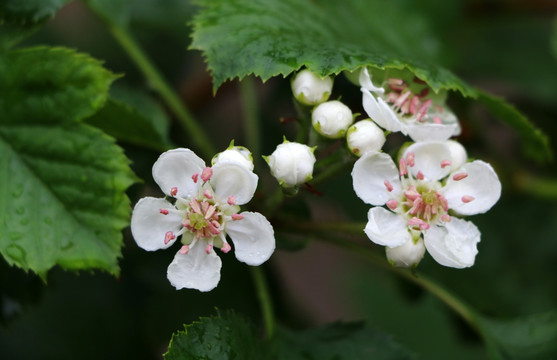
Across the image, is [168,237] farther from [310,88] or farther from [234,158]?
[310,88]

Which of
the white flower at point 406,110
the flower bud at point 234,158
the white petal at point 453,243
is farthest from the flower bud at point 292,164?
the white petal at point 453,243

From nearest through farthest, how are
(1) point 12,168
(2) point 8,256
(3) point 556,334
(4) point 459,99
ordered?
(2) point 8,256
(1) point 12,168
(3) point 556,334
(4) point 459,99

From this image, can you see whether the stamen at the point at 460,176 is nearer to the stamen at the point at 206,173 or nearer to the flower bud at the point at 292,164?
the flower bud at the point at 292,164

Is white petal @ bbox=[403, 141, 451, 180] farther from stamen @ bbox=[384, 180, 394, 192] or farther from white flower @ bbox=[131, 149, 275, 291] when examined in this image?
white flower @ bbox=[131, 149, 275, 291]

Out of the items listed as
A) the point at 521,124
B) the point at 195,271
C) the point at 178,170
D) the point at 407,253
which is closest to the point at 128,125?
the point at 178,170

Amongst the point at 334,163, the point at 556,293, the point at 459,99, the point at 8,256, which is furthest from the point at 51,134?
the point at 556,293

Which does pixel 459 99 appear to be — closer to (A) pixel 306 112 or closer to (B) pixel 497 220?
(B) pixel 497 220
